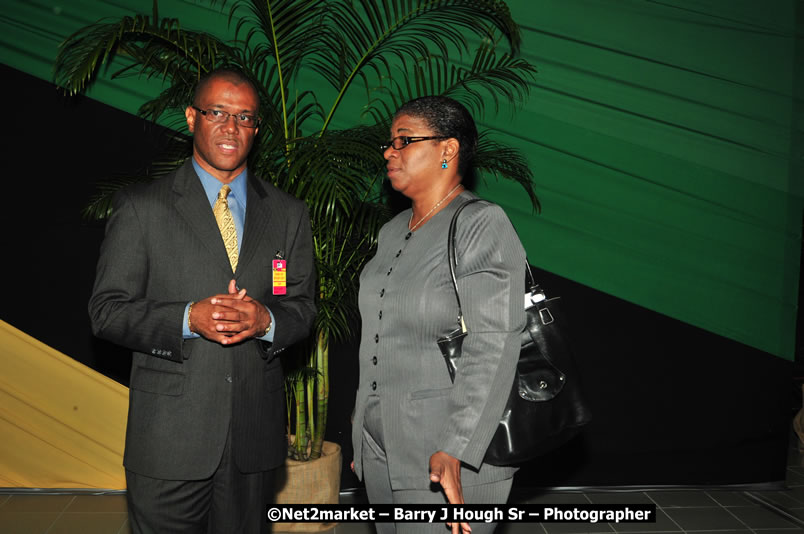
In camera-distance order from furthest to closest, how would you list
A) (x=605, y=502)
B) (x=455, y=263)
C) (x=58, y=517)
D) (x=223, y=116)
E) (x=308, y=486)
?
1. (x=605, y=502)
2. (x=58, y=517)
3. (x=308, y=486)
4. (x=223, y=116)
5. (x=455, y=263)

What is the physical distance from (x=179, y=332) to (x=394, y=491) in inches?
28.9

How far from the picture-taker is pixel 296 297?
2.15 metres

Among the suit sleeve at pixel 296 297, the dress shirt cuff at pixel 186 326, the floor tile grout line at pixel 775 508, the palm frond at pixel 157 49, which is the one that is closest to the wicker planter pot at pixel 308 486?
the suit sleeve at pixel 296 297

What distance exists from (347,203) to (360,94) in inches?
50.4

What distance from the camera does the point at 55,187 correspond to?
403 cm

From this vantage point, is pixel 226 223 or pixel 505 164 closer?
pixel 226 223

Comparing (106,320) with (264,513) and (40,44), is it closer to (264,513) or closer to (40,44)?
(264,513)

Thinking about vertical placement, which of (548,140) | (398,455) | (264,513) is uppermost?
(548,140)

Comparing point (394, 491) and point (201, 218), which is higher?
point (201, 218)

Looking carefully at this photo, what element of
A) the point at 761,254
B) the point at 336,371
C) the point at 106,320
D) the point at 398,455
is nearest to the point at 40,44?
the point at 336,371

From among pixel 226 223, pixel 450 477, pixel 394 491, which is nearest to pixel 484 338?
pixel 450 477

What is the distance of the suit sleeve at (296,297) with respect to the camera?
2021 millimetres

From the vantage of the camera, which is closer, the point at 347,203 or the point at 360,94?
the point at 347,203

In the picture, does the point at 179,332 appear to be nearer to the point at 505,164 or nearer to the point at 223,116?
the point at 223,116
